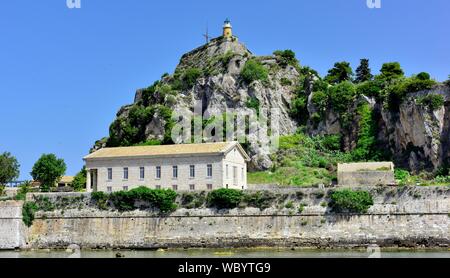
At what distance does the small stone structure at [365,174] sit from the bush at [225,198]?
900cm

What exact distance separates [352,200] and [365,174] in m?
8.04

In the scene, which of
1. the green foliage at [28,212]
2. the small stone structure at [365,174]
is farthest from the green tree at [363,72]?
the green foliage at [28,212]

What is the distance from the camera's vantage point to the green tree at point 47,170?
54.1m

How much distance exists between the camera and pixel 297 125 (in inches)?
2274

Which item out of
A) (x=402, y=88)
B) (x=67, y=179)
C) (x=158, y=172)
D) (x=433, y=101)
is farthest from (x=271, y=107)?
(x=67, y=179)

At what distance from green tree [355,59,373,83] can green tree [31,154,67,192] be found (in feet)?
99.2

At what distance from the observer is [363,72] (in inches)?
2527

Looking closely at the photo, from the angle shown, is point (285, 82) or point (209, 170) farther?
point (285, 82)

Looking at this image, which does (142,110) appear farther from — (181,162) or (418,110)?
(418,110)

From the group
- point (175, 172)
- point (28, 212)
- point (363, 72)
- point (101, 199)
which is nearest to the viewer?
point (101, 199)

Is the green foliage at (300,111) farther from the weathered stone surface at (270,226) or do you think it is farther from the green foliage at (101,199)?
the green foliage at (101,199)

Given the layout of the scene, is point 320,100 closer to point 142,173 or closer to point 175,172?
point 175,172

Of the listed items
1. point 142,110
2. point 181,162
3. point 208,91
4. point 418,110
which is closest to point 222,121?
point 208,91
